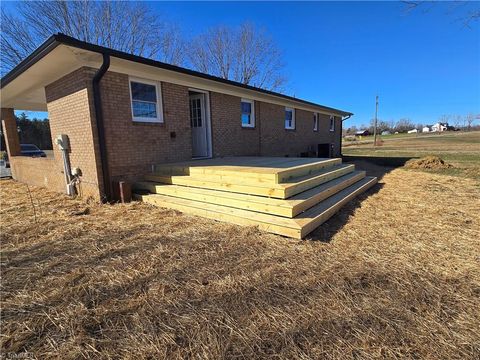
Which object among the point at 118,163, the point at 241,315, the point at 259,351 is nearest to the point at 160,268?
the point at 241,315

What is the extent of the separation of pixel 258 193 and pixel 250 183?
0.29m

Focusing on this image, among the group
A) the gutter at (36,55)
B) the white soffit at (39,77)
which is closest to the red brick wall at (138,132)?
the white soffit at (39,77)

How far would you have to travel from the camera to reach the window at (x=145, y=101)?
20.5 feet

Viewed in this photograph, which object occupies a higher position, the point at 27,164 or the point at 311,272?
the point at 27,164

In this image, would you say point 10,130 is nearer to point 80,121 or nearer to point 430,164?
point 80,121

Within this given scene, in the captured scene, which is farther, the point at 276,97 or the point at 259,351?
the point at 276,97

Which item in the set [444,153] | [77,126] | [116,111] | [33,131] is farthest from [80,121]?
[33,131]

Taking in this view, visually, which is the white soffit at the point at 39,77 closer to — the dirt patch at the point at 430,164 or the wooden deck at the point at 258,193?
the wooden deck at the point at 258,193

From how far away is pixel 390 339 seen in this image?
→ 1773mm

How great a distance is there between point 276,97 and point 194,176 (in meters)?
7.10

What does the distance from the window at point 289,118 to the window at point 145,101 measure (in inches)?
318

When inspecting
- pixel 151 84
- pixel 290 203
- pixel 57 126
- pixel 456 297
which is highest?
pixel 151 84

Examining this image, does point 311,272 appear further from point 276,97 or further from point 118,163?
point 276,97

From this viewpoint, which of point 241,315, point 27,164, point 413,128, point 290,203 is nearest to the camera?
point 241,315
